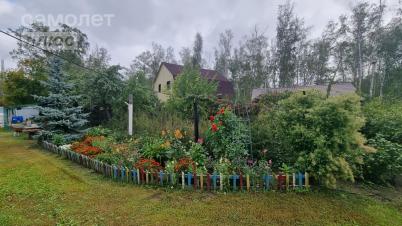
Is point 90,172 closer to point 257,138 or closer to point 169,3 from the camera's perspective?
point 257,138

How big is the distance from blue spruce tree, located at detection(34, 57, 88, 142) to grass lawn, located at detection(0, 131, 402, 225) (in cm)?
460

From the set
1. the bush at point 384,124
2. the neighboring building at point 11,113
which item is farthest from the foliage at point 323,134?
the neighboring building at point 11,113

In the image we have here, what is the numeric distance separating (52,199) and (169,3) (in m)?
8.79

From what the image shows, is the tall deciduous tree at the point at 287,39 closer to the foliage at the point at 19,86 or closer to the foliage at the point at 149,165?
the foliage at the point at 149,165

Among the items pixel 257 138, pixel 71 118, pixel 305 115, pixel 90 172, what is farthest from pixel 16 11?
pixel 305 115

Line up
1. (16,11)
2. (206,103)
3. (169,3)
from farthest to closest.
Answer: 1. (169,3)
2. (206,103)
3. (16,11)

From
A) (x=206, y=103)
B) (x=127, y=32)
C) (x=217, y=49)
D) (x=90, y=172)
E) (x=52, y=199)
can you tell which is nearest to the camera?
(x=52, y=199)

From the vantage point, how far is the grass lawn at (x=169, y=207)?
10.6 feet

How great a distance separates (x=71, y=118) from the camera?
9.29 m

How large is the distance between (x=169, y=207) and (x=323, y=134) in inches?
125

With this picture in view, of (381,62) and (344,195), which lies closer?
(344,195)

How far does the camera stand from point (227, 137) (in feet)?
17.7

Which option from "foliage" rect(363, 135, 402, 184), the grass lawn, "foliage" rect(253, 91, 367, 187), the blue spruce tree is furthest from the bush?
the blue spruce tree

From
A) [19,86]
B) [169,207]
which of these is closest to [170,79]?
[19,86]
